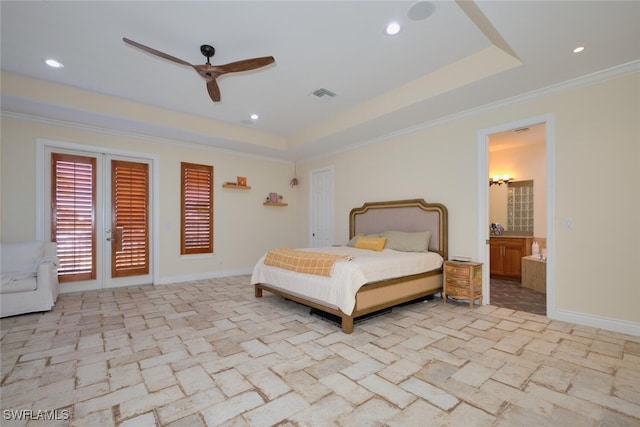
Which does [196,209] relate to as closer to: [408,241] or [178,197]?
[178,197]

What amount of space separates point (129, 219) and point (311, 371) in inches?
186

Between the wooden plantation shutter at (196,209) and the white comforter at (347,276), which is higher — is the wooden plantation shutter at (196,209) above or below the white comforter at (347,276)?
above

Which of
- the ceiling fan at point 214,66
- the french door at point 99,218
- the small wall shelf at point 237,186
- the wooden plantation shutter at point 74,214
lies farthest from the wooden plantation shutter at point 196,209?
the ceiling fan at point 214,66

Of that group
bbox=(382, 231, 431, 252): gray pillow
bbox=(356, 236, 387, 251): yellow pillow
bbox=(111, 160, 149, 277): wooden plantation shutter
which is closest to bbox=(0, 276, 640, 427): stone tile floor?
bbox=(382, 231, 431, 252): gray pillow

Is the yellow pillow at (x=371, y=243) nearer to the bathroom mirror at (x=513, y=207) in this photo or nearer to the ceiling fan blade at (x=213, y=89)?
the ceiling fan blade at (x=213, y=89)

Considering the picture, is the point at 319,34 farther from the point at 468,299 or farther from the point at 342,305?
the point at 468,299

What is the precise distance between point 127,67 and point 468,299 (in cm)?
536

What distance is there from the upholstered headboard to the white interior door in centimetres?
83

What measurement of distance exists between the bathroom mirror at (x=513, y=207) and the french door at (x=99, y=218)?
24.7ft

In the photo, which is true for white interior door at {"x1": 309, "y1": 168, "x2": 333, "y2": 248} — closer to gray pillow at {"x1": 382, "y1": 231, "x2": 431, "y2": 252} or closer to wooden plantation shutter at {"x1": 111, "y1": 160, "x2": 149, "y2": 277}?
gray pillow at {"x1": 382, "y1": 231, "x2": 431, "y2": 252}

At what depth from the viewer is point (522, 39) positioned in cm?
256

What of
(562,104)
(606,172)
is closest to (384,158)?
(562,104)

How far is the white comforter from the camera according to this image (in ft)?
10.2

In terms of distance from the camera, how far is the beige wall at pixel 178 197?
4.30 metres
